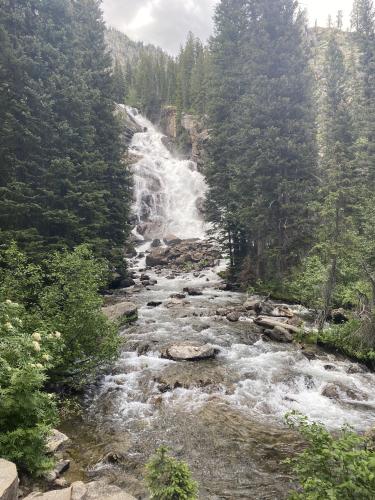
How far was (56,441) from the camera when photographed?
7570 millimetres

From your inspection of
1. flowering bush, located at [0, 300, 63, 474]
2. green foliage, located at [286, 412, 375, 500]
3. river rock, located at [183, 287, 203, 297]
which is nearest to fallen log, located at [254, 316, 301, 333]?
river rock, located at [183, 287, 203, 297]

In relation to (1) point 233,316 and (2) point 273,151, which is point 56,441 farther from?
(2) point 273,151

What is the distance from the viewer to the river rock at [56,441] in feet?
23.8

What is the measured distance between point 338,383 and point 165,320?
9.18 metres

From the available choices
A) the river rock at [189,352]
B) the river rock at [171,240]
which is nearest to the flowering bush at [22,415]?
the river rock at [189,352]

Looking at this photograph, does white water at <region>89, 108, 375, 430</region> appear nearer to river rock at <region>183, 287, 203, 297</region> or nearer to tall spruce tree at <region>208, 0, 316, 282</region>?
river rock at <region>183, 287, 203, 297</region>

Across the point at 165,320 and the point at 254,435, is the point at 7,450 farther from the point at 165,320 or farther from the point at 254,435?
the point at 165,320

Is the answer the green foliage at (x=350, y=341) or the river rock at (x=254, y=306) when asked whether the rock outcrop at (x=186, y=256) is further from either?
the green foliage at (x=350, y=341)

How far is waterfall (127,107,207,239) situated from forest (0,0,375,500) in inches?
656

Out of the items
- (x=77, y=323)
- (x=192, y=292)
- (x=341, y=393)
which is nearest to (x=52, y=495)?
(x=77, y=323)

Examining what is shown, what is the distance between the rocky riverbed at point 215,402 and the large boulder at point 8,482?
2422 mm

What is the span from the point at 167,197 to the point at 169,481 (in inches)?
2074

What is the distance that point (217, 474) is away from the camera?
7117mm

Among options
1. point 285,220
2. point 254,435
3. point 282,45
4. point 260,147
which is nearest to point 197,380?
point 254,435
